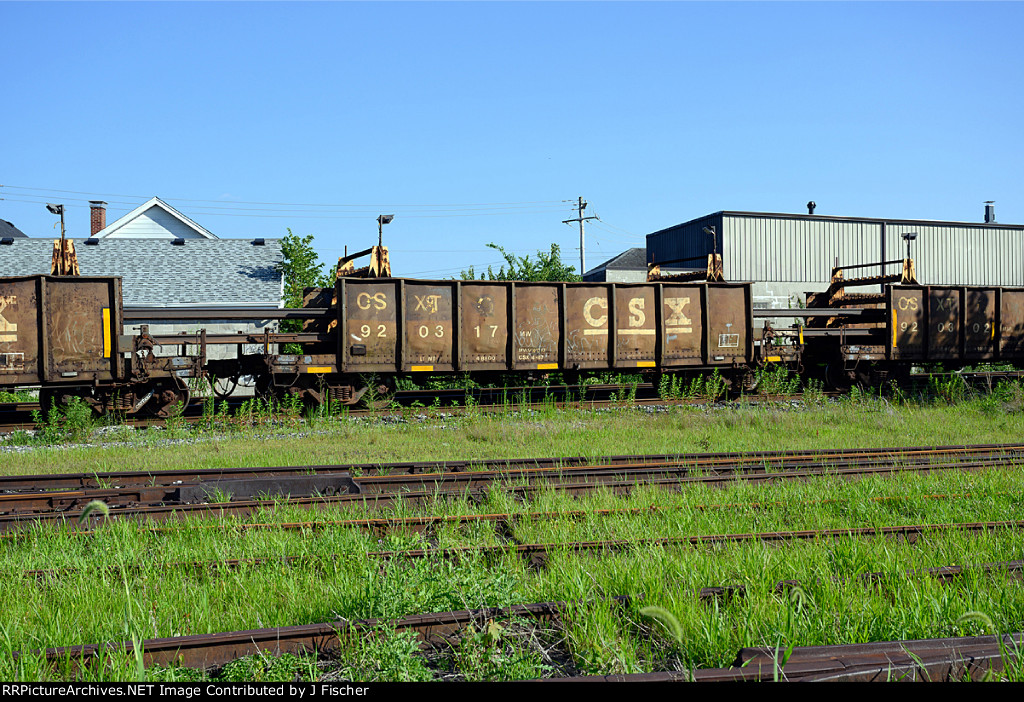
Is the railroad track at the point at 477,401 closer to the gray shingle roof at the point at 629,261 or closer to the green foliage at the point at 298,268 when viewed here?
the green foliage at the point at 298,268

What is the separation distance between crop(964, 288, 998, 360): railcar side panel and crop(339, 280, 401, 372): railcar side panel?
1521cm

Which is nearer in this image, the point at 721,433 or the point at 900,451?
the point at 900,451

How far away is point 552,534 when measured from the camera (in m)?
5.29

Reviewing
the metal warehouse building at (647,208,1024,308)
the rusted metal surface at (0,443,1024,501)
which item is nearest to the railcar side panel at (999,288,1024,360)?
the rusted metal surface at (0,443,1024,501)

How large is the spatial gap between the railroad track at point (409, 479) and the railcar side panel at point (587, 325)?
6.18 meters

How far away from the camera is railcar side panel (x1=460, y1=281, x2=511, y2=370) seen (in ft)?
46.8

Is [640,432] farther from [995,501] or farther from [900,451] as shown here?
[995,501]

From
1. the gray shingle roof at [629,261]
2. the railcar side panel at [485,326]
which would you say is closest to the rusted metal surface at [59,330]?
the railcar side panel at [485,326]

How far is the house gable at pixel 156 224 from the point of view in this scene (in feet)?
123

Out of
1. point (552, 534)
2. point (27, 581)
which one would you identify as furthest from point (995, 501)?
point (27, 581)

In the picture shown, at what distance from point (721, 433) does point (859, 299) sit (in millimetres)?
9959

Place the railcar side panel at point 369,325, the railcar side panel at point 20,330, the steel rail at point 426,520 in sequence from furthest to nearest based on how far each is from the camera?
the railcar side panel at point 369,325
the railcar side panel at point 20,330
the steel rail at point 426,520

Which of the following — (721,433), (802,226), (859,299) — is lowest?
(721,433)

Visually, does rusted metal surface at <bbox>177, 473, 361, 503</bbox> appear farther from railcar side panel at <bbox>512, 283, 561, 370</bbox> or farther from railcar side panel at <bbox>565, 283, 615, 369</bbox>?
railcar side panel at <bbox>565, 283, 615, 369</bbox>
